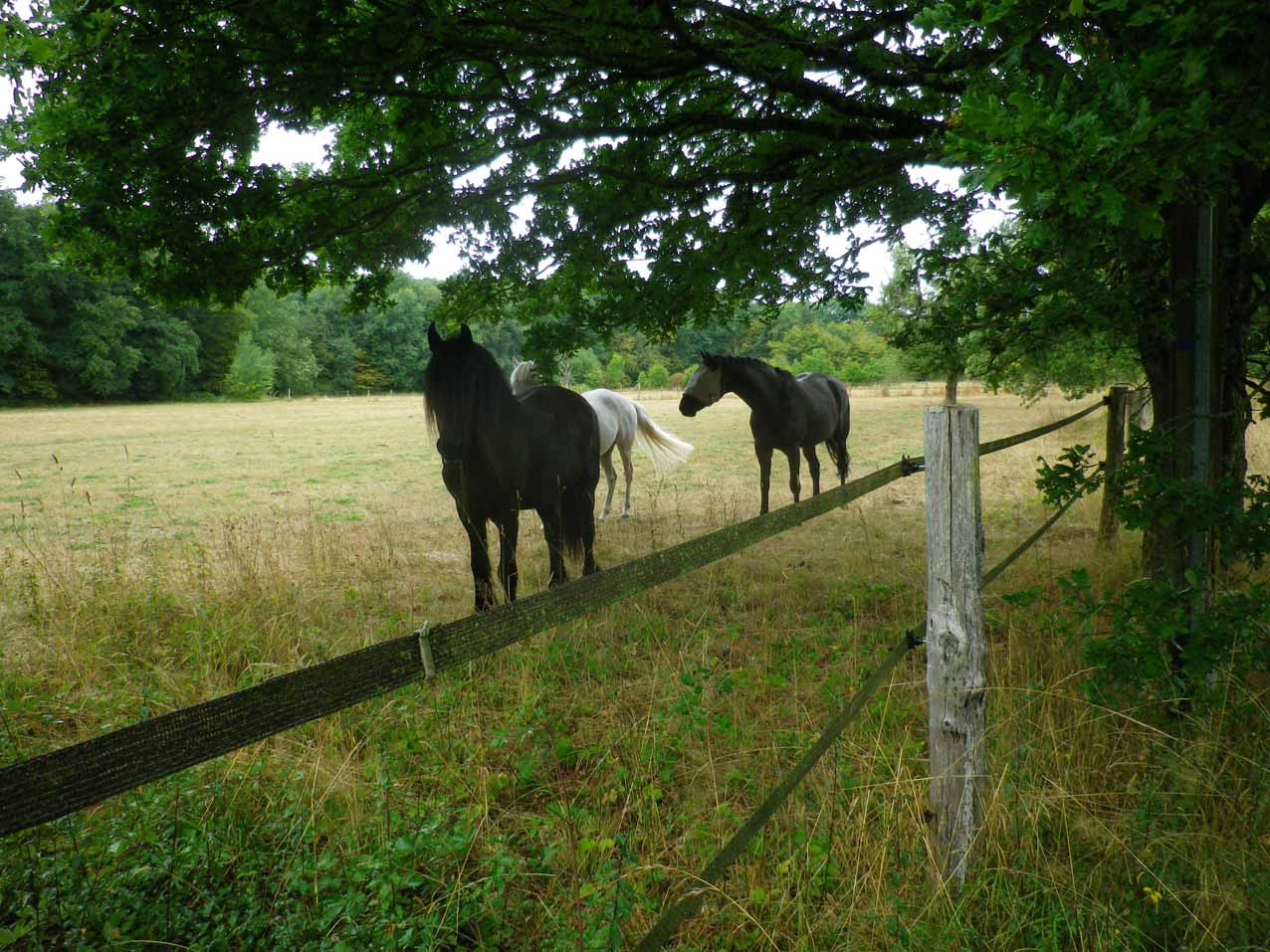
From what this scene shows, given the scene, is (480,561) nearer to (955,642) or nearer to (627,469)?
(955,642)

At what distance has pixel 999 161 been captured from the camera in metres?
1.44

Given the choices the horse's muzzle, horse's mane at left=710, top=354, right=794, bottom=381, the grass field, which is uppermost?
horse's mane at left=710, top=354, right=794, bottom=381

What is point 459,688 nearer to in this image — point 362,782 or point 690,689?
point 362,782

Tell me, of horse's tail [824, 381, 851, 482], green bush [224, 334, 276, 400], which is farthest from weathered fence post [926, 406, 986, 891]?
green bush [224, 334, 276, 400]

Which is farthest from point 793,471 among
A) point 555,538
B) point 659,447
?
point 555,538

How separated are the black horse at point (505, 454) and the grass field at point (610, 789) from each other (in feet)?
2.72

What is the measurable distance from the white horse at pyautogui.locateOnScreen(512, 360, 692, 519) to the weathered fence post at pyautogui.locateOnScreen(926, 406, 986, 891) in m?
5.70

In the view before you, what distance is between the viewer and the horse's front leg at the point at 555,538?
5.34 m

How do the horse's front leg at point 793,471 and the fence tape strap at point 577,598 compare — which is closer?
the fence tape strap at point 577,598

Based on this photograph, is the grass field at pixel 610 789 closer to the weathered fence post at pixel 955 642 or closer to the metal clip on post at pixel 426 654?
the weathered fence post at pixel 955 642

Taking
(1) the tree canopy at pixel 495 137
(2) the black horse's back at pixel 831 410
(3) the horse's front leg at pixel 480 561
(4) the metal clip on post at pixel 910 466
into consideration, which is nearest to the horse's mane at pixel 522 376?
(1) the tree canopy at pixel 495 137

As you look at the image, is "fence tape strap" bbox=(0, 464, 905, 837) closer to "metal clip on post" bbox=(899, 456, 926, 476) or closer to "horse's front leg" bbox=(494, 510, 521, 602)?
"metal clip on post" bbox=(899, 456, 926, 476)

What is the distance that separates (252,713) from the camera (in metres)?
0.94

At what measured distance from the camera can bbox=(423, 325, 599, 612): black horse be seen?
409 cm
